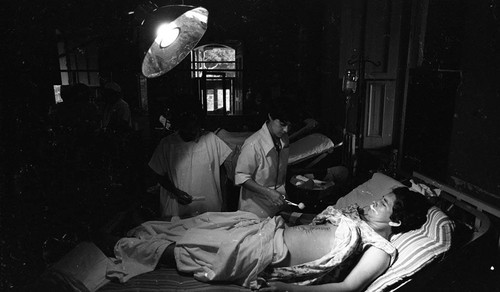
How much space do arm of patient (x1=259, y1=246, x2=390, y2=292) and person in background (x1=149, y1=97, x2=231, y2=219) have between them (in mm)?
1037

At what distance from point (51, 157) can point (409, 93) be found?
3978 millimetres

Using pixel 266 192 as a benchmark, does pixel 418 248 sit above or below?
below

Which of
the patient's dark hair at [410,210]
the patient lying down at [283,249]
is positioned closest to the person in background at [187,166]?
the patient lying down at [283,249]

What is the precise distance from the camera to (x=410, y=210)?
6.50ft

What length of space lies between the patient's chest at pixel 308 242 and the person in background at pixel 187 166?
0.82m

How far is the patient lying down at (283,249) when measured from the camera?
5.97ft

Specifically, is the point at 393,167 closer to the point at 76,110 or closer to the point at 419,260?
the point at 419,260

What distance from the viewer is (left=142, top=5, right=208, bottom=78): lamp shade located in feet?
5.85

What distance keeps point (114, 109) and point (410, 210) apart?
117 inches

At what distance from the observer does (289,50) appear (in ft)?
16.0

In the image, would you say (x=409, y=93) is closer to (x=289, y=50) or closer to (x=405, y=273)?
(x=289, y=50)

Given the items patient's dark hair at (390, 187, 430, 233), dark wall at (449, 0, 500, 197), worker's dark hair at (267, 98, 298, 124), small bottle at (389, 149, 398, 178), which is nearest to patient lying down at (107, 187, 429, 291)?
patient's dark hair at (390, 187, 430, 233)

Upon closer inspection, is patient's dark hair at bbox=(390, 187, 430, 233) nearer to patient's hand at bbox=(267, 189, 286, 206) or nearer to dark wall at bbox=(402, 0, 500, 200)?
patient's hand at bbox=(267, 189, 286, 206)

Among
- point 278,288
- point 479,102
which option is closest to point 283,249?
point 278,288
